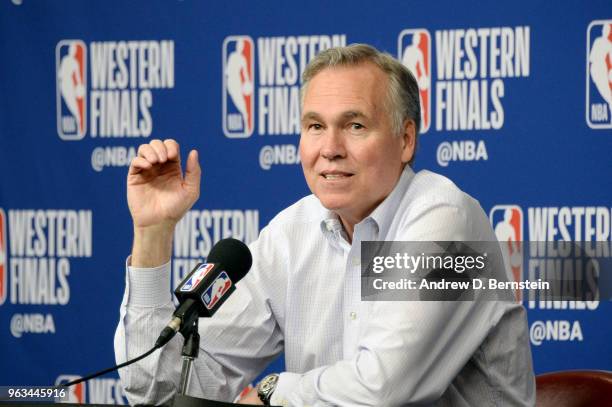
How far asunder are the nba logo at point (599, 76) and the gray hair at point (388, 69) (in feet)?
4.59

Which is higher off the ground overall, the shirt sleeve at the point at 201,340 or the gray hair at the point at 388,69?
the gray hair at the point at 388,69

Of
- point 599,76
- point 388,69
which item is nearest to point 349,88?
point 388,69

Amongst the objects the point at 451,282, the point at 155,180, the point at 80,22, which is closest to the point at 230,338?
the point at 155,180

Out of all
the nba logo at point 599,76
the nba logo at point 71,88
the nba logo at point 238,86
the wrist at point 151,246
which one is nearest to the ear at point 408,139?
the wrist at point 151,246

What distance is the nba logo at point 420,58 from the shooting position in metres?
3.89

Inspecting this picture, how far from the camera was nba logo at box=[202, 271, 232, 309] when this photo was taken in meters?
1.72

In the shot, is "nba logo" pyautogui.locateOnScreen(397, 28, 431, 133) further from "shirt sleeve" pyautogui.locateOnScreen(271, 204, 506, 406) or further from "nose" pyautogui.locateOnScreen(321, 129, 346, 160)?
"shirt sleeve" pyautogui.locateOnScreen(271, 204, 506, 406)

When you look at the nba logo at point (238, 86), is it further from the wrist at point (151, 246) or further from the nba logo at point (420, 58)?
the wrist at point (151, 246)

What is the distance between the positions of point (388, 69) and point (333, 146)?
271 millimetres

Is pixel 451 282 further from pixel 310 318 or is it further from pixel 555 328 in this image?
pixel 555 328

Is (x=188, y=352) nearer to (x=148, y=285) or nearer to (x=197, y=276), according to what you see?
(x=197, y=276)

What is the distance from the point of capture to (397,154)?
264 cm

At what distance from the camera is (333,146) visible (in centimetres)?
254

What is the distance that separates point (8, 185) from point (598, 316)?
2.68m
